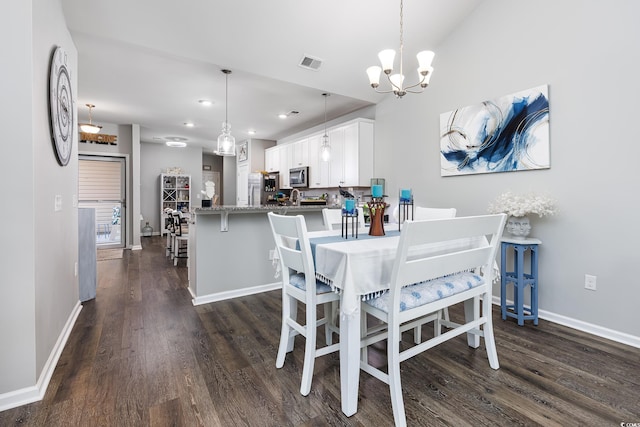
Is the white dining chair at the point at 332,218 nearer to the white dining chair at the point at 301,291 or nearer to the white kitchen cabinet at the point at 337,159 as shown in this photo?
the white dining chair at the point at 301,291

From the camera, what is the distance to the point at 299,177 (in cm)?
626

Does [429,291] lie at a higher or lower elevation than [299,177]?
lower

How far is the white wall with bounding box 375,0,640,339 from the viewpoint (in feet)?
7.79

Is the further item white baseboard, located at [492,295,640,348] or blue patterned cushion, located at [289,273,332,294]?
white baseboard, located at [492,295,640,348]

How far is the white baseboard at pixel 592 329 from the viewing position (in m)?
2.36

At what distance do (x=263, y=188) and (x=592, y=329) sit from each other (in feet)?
19.3

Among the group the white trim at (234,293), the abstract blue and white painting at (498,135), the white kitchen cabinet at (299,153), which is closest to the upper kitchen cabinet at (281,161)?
the white kitchen cabinet at (299,153)

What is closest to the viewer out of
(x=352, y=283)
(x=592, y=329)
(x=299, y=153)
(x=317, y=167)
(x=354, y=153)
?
(x=352, y=283)

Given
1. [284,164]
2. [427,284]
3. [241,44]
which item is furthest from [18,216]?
[284,164]

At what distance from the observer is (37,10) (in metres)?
1.78

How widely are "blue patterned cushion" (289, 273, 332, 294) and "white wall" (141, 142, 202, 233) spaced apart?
780 cm

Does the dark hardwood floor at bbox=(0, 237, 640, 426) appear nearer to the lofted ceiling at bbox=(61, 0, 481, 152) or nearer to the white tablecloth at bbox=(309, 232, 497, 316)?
the white tablecloth at bbox=(309, 232, 497, 316)

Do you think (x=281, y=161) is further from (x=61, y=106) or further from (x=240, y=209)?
(x=61, y=106)

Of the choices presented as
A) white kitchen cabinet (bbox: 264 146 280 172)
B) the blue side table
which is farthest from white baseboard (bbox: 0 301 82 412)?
white kitchen cabinet (bbox: 264 146 280 172)
